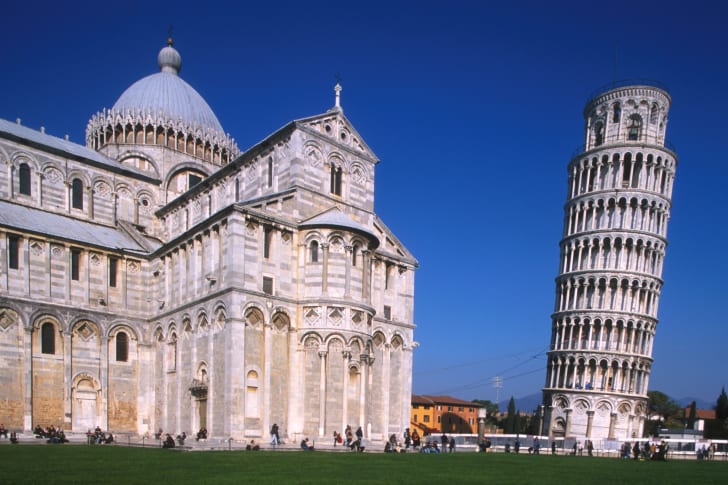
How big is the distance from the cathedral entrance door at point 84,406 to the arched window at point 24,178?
40.4ft

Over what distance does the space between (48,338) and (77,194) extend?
1073 cm

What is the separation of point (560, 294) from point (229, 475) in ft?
180

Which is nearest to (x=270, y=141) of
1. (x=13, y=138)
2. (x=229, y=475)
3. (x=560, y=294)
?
(x=13, y=138)

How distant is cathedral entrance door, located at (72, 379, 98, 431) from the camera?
33594mm

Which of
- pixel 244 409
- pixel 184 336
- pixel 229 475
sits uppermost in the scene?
pixel 184 336

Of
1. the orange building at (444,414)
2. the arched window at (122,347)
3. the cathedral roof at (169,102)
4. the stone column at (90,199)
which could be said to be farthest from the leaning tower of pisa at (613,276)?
the stone column at (90,199)

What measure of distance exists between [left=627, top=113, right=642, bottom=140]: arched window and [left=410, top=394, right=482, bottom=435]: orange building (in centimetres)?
4240

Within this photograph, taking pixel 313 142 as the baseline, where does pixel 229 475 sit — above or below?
below

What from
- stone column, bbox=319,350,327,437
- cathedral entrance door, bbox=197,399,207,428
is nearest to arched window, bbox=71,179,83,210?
cathedral entrance door, bbox=197,399,207,428

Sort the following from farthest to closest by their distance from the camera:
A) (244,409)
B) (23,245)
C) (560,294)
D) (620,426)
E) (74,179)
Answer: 1. (560,294)
2. (620,426)
3. (74,179)
4. (23,245)
5. (244,409)

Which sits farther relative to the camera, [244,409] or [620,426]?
[620,426]

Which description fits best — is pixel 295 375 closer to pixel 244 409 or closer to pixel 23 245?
pixel 244 409

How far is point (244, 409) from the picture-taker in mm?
28703

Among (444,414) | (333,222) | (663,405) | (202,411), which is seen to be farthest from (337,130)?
(663,405)
